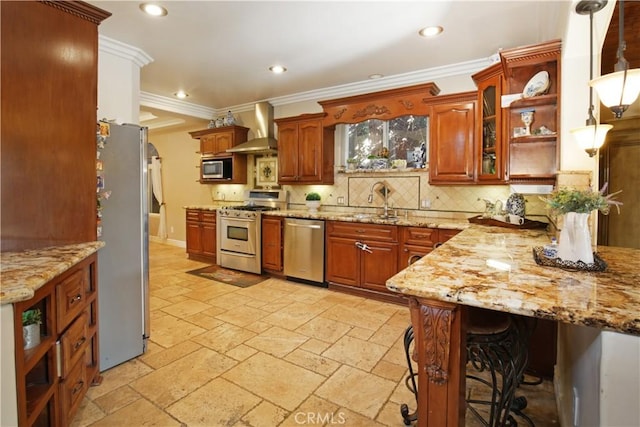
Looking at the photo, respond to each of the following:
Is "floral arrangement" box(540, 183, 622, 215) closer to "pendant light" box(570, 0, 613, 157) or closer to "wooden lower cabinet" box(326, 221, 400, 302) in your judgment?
"pendant light" box(570, 0, 613, 157)

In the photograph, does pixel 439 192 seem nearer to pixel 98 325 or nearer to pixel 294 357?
pixel 294 357

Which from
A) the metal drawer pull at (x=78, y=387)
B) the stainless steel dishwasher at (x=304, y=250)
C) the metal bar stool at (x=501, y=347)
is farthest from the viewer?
the stainless steel dishwasher at (x=304, y=250)

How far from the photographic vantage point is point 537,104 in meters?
2.69

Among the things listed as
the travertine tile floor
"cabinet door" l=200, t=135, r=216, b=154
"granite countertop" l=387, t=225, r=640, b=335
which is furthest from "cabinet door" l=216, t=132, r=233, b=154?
"granite countertop" l=387, t=225, r=640, b=335

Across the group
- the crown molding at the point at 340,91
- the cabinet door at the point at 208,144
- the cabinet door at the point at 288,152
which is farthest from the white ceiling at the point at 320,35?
the cabinet door at the point at 208,144

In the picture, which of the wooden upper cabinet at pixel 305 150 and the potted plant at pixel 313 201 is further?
the potted plant at pixel 313 201

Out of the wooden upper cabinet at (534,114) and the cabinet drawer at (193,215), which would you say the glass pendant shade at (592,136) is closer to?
the wooden upper cabinet at (534,114)

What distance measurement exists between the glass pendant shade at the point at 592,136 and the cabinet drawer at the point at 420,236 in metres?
1.64

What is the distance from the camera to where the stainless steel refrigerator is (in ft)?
7.36

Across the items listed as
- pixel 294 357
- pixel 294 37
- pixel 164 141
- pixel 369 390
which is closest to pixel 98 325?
pixel 294 357

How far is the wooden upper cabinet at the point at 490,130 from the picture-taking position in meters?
3.03

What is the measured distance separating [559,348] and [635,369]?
1.31 m

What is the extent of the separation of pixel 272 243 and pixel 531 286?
12.3ft

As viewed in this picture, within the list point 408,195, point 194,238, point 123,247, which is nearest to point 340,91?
point 408,195
